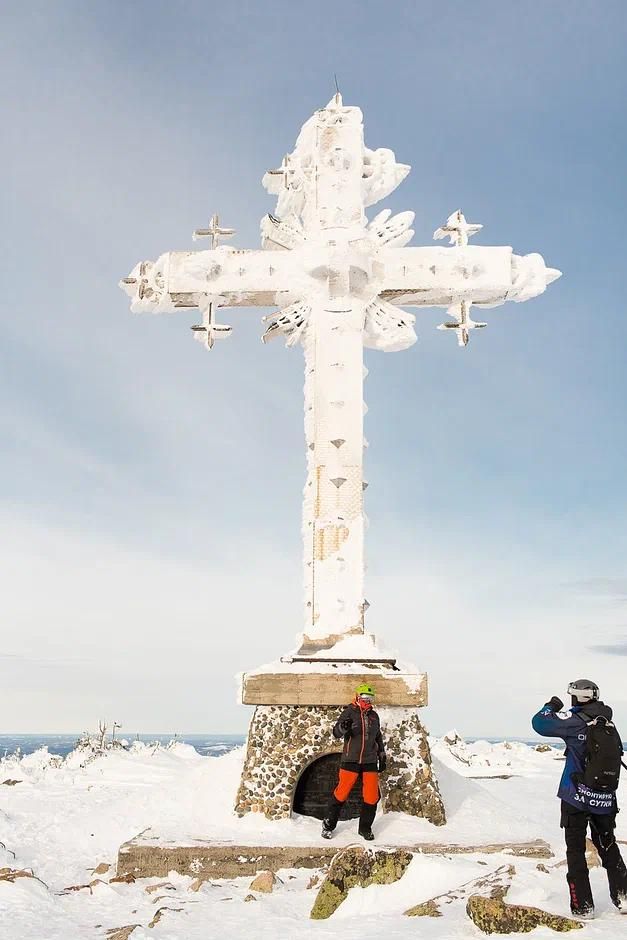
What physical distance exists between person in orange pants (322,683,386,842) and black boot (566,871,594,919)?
3.42 meters

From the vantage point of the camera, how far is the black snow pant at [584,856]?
5.00m

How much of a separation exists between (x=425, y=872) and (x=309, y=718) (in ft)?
10.5

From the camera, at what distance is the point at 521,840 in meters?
8.27

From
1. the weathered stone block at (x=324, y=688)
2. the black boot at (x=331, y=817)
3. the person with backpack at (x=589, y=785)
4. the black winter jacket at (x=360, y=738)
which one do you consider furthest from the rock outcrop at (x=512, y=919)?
the weathered stone block at (x=324, y=688)

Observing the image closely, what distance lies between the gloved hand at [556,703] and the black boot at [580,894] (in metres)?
1.02

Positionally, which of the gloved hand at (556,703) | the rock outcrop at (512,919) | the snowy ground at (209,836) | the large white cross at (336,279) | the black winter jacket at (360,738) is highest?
the large white cross at (336,279)

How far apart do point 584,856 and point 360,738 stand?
345 centimetres

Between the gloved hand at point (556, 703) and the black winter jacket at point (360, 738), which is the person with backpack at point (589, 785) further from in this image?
the black winter jacket at point (360, 738)

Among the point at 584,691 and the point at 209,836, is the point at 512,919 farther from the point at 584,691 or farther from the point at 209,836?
the point at 209,836

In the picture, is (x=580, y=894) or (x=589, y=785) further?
(x=589, y=785)

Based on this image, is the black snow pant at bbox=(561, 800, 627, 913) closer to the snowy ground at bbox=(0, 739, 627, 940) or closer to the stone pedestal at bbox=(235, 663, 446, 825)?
the snowy ground at bbox=(0, 739, 627, 940)

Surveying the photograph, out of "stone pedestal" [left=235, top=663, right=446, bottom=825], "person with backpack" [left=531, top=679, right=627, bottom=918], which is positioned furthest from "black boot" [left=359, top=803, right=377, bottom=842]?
"person with backpack" [left=531, top=679, right=627, bottom=918]

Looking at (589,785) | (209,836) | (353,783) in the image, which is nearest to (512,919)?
(589,785)

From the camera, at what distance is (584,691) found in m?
5.55
